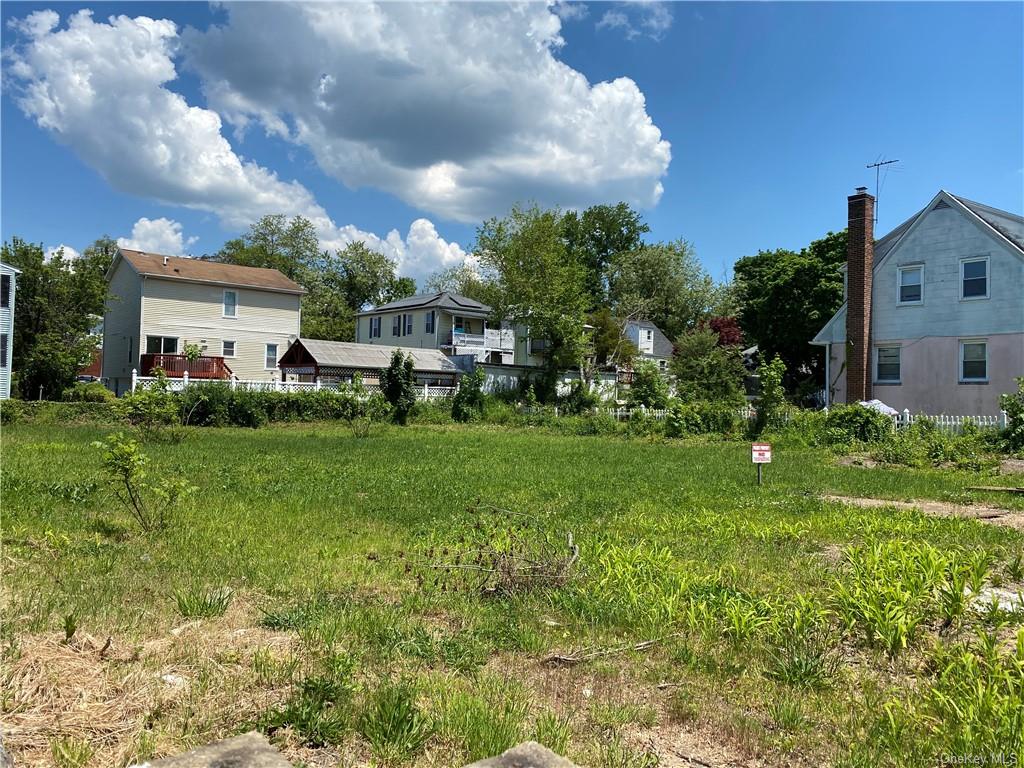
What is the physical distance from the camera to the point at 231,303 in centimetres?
3712

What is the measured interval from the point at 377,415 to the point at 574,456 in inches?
526

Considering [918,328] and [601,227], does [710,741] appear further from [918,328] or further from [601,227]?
[601,227]

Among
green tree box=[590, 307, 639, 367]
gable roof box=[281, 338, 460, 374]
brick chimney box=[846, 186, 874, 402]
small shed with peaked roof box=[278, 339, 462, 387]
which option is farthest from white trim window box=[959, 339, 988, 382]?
green tree box=[590, 307, 639, 367]

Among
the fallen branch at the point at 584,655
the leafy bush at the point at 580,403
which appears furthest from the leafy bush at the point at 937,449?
the leafy bush at the point at 580,403

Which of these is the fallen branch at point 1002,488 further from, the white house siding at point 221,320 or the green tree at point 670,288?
the green tree at point 670,288

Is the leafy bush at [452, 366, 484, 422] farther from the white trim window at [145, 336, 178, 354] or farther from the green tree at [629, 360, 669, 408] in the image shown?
the white trim window at [145, 336, 178, 354]

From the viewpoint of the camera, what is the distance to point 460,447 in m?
18.4

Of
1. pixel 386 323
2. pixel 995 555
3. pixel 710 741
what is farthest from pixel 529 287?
pixel 710 741

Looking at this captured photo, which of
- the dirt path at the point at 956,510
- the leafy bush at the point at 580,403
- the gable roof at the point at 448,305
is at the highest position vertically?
the gable roof at the point at 448,305

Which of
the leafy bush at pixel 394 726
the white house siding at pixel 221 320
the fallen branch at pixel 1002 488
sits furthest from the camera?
the white house siding at pixel 221 320

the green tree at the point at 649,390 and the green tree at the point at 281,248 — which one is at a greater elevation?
the green tree at the point at 281,248

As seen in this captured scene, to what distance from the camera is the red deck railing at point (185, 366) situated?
107 ft

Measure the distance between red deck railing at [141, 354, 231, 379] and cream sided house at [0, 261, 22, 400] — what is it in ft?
17.9

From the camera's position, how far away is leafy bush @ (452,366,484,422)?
3020cm
